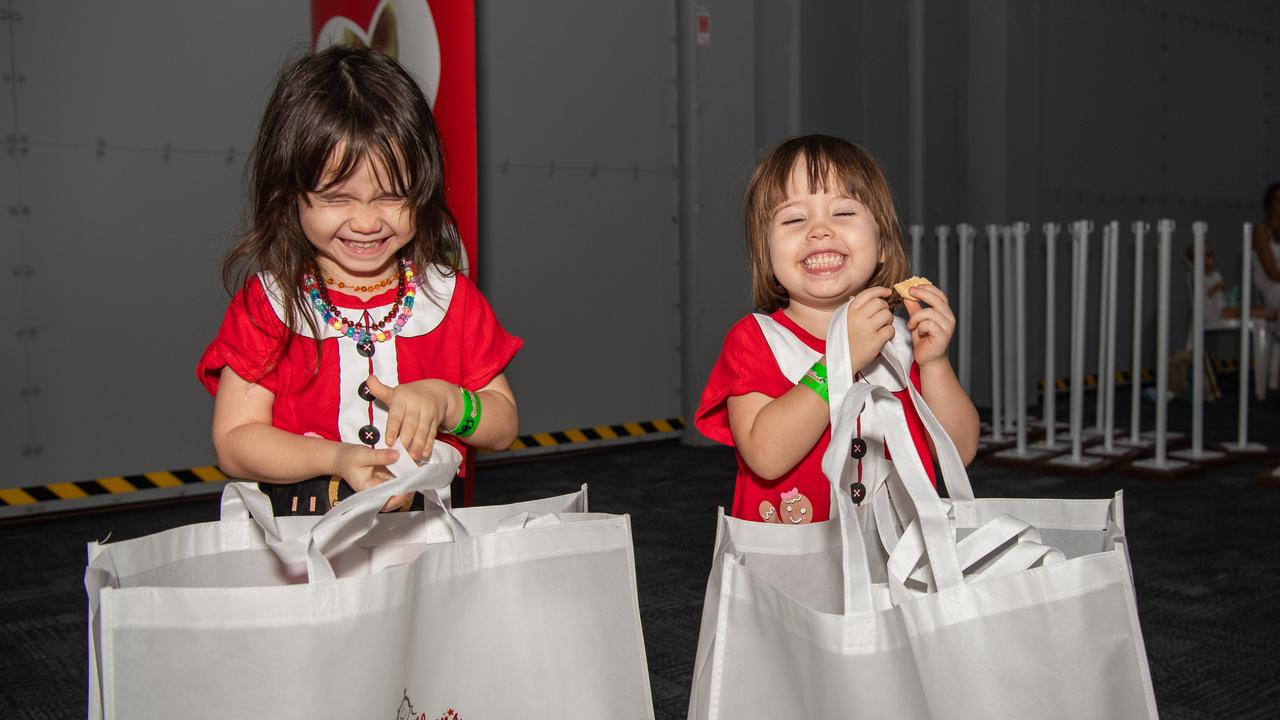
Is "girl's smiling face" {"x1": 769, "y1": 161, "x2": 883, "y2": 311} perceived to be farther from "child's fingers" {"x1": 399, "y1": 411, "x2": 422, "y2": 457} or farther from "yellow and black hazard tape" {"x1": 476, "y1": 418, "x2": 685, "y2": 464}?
"yellow and black hazard tape" {"x1": 476, "y1": 418, "x2": 685, "y2": 464}

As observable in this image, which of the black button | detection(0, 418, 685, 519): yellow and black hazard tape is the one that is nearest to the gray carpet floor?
detection(0, 418, 685, 519): yellow and black hazard tape

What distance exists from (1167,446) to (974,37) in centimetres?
302

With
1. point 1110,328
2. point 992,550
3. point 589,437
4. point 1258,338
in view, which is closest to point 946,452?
point 992,550

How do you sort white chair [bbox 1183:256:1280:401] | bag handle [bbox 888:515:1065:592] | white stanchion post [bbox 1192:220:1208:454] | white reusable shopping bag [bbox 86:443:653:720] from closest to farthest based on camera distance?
1. white reusable shopping bag [bbox 86:443:653:720]
2. bag handle [bbox 888:515:1065:592]
3. white stanchion post [bbox 1192:220:1208:454]
4. white chair [bbox 1183:256:1280:401]

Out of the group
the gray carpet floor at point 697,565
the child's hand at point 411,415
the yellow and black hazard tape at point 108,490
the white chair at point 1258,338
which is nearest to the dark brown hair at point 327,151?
the child's hand at point 411,415

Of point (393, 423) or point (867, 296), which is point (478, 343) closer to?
point (393, 423)

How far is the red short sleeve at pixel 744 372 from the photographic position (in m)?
1.51

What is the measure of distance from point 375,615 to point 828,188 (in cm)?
83

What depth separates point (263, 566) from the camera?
1.26 metres

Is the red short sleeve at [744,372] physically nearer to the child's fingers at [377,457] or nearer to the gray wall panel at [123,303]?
the child's fingers at [377,457]

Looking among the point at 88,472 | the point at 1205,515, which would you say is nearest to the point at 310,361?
the point at 88,472

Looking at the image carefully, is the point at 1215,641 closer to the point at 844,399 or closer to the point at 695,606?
the point at 695,606

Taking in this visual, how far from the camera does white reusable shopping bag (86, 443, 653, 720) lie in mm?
1013

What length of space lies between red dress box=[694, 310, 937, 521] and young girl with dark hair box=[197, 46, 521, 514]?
323mm
